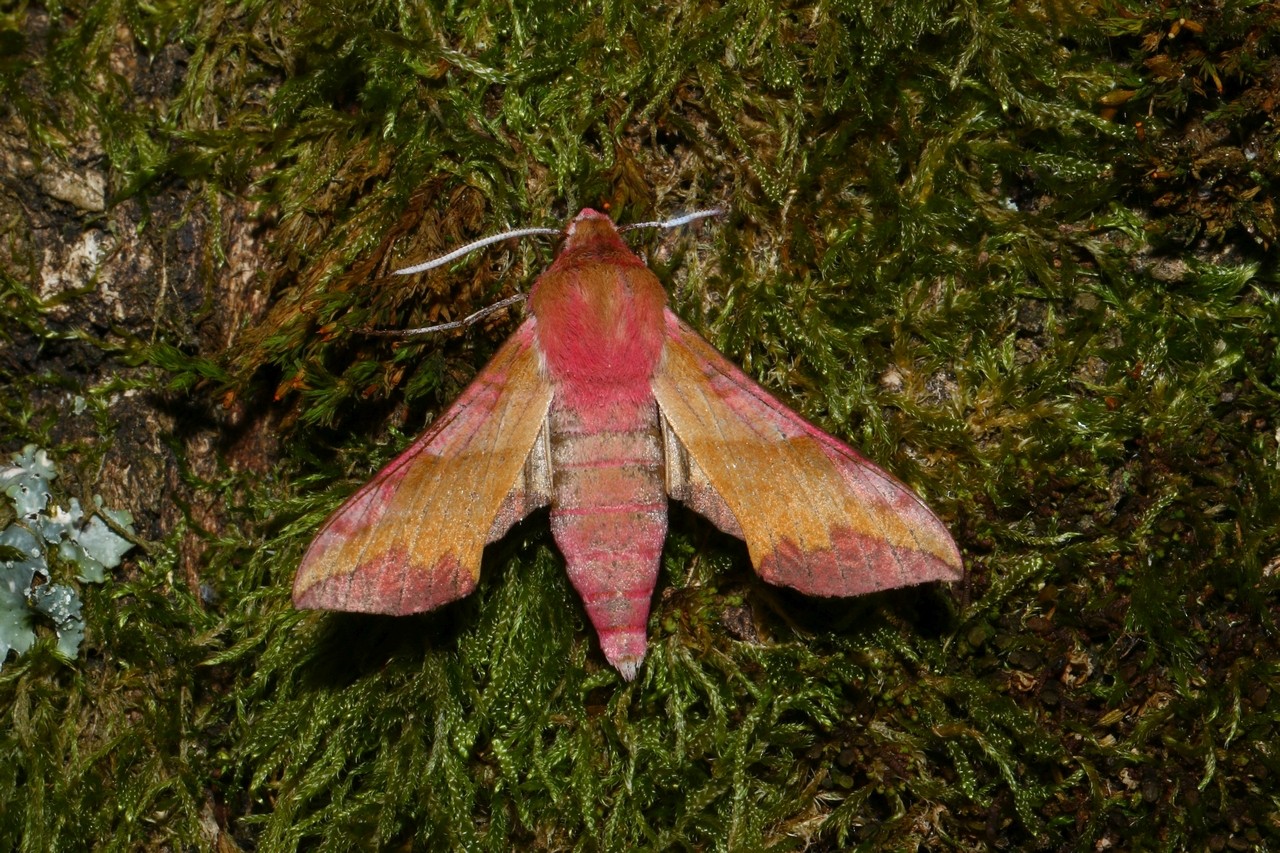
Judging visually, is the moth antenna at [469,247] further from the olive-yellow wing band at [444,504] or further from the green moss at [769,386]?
the olive-yellow wing band at [444,504]

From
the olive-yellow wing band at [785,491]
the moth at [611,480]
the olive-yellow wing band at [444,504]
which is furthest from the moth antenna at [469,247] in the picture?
the olive-yellow wing band at [785,491]

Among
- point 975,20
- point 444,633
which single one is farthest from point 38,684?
point 975,20

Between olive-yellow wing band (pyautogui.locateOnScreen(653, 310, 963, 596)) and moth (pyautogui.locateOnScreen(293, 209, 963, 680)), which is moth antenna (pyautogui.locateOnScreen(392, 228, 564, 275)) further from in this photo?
olive-yellow wing band (pyautogui.locateOnScreen(653, 310, 963, 596))

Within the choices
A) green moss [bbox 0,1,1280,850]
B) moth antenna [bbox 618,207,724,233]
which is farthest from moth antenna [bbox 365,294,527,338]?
moth antenna [bbox 618,207,724,233]

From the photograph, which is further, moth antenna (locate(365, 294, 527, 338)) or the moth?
moth antenna (locate(365, 294, 527, 338))

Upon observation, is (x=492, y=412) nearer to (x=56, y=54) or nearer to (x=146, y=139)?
(x=146, y=139)
